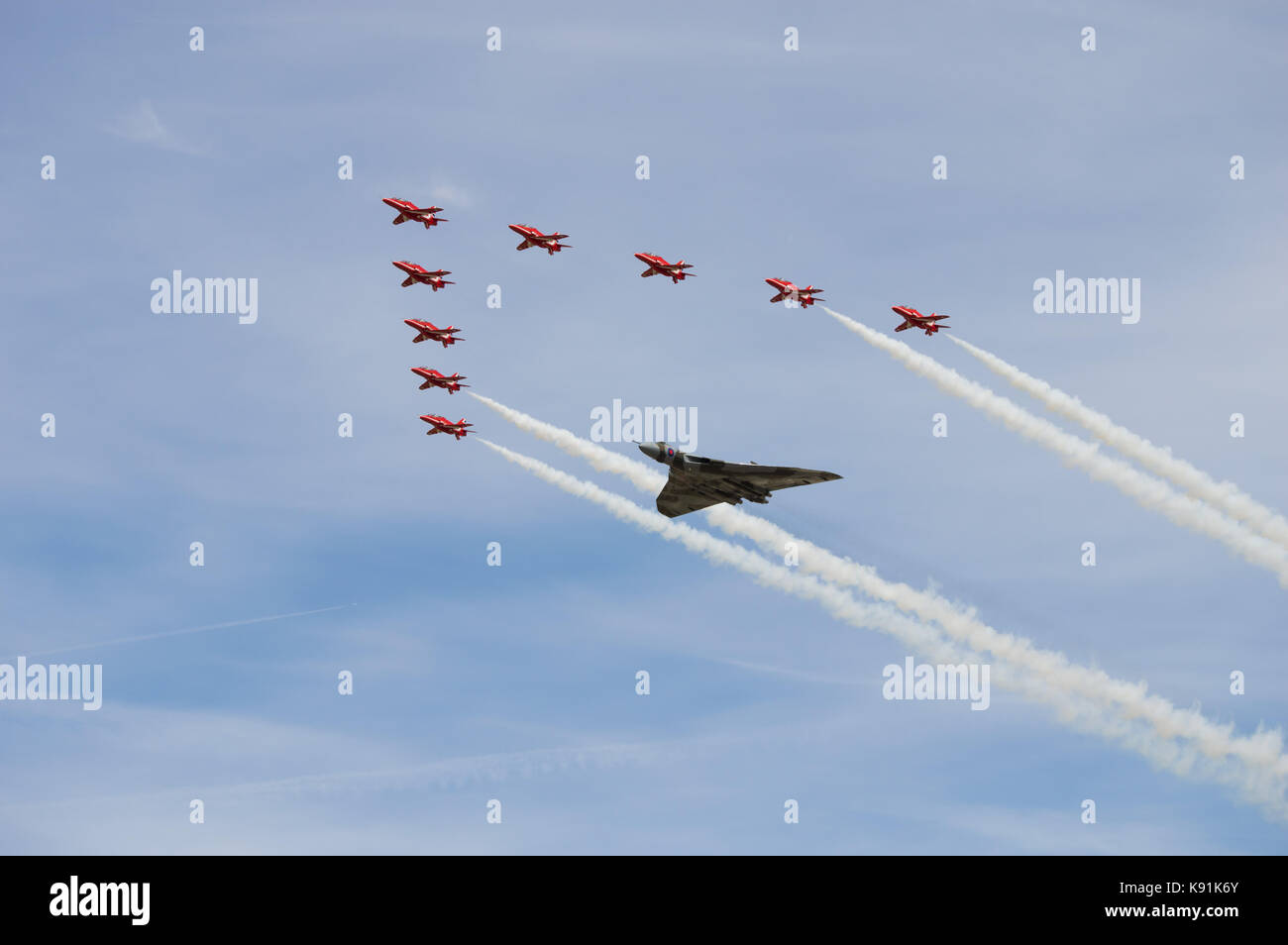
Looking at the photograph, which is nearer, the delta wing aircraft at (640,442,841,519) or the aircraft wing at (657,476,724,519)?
the delta wing aircraft at (640,442,841,519)

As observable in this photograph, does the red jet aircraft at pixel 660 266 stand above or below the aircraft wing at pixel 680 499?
above

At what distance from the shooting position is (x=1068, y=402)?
5320 inches

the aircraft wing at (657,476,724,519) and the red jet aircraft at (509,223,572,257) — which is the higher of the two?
the red jet aircraft at (509,223,572,257)

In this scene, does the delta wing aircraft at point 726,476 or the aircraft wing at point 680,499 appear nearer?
the delta wing aircraft at point 726,476

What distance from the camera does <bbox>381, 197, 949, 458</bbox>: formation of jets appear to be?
415ft

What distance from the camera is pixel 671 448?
413 feet

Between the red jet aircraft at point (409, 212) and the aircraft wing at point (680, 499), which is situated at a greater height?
the red jet aircraft at point (409, 212)

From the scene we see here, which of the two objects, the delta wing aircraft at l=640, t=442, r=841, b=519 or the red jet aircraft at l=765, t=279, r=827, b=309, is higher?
the red jet aircraft at l=765, t=279, r=827, b=309

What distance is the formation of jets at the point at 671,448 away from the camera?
127m

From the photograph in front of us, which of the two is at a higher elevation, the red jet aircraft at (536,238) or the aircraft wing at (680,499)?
the red jet aircraft at (536,238)

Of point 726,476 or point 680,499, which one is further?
point 680,499
